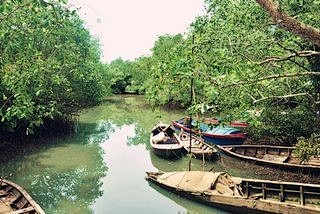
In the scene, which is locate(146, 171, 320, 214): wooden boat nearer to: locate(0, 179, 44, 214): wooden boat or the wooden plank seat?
the wooden plank seat

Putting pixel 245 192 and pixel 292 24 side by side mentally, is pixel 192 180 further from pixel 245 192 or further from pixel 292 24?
pixel 292 24

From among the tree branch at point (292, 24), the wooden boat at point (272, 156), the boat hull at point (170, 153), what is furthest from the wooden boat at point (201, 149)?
the tree branch at point (292, 24)

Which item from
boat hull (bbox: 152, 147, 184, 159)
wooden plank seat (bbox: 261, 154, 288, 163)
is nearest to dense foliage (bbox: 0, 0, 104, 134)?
boat hull (bbox: 152, 147, 184, 159)

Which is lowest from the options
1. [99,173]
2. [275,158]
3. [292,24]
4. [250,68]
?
[99,173]

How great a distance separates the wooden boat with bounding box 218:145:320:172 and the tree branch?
1085 centimetres

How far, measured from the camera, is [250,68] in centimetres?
591

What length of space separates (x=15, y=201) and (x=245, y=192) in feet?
22.5

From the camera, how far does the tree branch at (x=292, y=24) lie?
346 cm

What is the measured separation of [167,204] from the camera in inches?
466

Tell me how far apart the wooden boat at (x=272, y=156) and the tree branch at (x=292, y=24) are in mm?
10854

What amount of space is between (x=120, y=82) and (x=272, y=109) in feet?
151

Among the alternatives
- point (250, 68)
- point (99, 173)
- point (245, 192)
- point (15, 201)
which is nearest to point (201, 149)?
point (99, 173)

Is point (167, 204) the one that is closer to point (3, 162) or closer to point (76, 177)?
point (76, 177)

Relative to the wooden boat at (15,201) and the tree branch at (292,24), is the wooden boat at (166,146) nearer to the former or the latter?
the wooden boat at (15,201)
